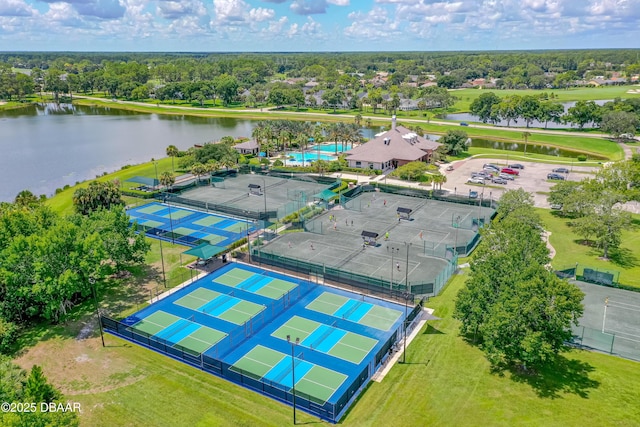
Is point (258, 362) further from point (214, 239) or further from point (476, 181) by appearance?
point (476, 181)

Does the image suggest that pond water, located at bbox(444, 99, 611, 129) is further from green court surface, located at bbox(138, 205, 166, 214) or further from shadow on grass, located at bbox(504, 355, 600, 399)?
A: shadow on grass, located at bbox(504, 355, 600, 399)

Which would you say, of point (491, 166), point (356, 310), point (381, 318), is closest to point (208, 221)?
point (356, 310)

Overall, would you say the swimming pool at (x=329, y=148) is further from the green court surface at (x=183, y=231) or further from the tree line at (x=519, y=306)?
the tree line at (x=519, y=306)

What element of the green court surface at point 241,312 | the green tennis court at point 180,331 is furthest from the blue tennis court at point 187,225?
the green tennis court at point 180,331

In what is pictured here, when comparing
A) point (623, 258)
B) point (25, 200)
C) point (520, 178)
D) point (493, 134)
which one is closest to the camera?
point (623, 258)

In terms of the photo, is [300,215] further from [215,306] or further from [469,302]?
[469,302]

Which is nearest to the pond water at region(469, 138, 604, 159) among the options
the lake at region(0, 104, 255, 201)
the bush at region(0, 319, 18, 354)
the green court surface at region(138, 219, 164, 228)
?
the lake at region(0, 104, 255, 201)

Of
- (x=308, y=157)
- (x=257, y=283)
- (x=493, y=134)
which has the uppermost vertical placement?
(x=493, y=134)

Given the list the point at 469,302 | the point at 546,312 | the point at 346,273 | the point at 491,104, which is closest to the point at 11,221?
the point at 346,273
